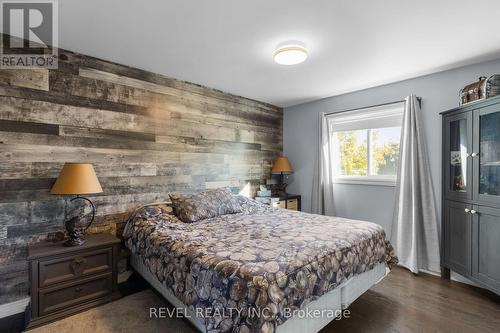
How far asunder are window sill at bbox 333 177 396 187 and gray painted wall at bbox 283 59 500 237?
5 centimetres

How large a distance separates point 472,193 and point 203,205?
2.74 metres

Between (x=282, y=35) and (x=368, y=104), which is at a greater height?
(x=282, y=35)

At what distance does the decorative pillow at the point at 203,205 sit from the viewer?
8.69 feet

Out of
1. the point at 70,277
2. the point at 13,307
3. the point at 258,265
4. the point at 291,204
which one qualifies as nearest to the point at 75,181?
the point at 70,277

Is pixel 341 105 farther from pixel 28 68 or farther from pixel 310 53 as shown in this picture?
pixel 28 68

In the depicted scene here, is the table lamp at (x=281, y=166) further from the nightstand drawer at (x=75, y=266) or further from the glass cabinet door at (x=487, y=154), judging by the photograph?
the nightstand drawer at (x=75, y=266)

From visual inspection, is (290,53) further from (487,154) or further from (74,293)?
(74,293)

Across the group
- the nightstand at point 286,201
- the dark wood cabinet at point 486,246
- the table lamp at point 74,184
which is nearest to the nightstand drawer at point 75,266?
the table lamp at point 74,184

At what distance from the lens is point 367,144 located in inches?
145

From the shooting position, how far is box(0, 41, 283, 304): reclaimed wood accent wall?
2.13 m

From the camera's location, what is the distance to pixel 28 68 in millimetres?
2219

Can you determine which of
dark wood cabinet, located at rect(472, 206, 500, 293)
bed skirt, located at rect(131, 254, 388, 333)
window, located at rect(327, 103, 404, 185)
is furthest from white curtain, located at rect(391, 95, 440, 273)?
bed skirt, located at rect(131, 254, 388, 333)

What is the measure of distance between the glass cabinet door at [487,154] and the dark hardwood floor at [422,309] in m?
0.96

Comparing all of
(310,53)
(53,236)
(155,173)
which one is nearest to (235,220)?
(155,173)
